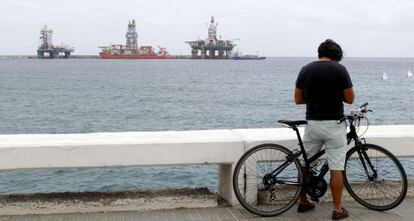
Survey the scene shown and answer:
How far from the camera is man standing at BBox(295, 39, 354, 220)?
17.6ft

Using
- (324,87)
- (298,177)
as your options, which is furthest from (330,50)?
(298,177)

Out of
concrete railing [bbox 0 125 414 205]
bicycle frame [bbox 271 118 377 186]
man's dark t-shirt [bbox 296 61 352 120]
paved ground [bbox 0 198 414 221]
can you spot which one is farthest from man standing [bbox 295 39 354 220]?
concrete railing [bbox 0 125 414 205]

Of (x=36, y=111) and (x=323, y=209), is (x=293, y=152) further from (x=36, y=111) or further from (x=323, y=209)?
(x=36, y=111)

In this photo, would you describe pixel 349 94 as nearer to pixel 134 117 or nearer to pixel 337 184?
pixel 337 184

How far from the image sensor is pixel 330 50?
5.46 metres

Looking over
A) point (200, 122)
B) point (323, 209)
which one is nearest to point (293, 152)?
point (323, 209)

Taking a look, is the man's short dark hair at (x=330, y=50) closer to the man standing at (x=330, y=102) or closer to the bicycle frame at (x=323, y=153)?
the man standing at (x=330, y=102)

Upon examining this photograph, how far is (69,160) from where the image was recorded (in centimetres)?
544

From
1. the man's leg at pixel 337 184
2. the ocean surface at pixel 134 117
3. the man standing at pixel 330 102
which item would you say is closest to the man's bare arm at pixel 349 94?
the man standing at pixel 330 102

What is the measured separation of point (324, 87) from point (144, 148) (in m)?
1.80

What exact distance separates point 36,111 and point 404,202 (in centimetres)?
4108

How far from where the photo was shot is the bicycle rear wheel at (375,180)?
5.74 metres

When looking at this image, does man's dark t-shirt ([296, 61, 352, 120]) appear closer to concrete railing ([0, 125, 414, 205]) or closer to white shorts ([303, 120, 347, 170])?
white shorts ([303, 120, 347, 170])

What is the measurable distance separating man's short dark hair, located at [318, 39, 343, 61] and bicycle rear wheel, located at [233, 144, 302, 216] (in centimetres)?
98
